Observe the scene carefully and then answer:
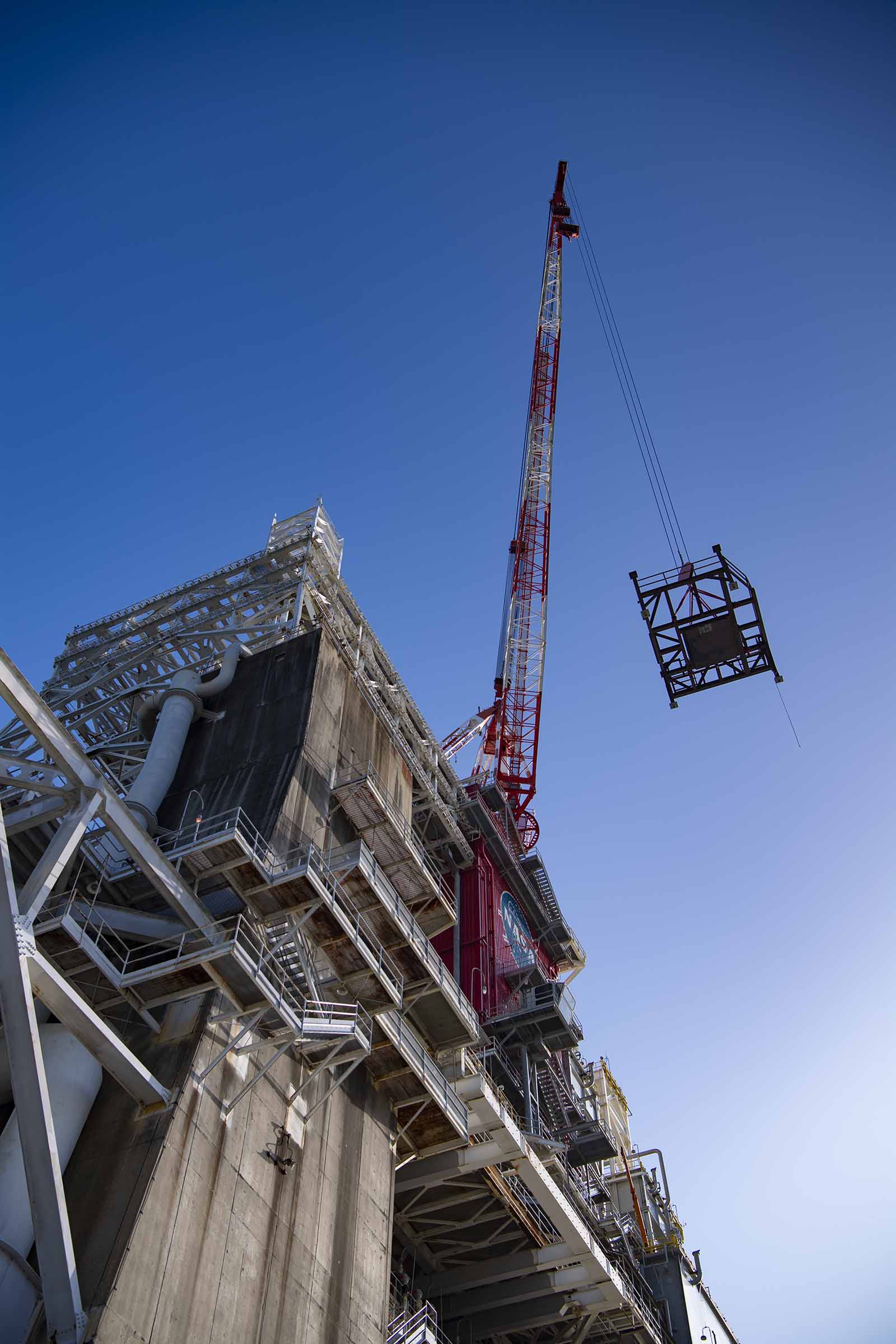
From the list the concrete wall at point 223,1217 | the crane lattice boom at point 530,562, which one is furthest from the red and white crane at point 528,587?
the concrete wall at point 223,1217

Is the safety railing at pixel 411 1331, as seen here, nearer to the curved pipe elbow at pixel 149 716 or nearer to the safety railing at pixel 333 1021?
the safety railing at pixel 333 1021

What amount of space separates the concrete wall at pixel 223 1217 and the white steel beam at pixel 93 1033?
68 centimetres

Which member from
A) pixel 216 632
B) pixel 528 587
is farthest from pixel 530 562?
pixel 216 632

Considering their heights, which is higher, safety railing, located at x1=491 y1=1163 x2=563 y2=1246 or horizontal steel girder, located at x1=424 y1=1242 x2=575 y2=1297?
safety railing, located at x1=491 y1=1163 x2=563 y2=1246

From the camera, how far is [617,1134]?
286 feet

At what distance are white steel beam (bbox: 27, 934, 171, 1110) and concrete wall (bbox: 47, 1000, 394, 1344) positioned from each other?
0.68 meters

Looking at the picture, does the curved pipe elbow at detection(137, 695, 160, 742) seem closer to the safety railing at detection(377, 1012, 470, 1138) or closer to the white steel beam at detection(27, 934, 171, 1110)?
the safety railing at detection(377, 1012, 470, 1138)

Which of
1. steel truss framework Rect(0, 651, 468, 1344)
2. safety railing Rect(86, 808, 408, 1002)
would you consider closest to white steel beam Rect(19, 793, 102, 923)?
steel truss framework Rect(0, 651, 468, 1344)

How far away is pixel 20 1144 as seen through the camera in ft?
83.9

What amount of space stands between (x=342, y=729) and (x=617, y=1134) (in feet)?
186

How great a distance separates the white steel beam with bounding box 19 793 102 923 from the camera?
974 inches

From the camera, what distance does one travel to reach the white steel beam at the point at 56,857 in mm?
24750

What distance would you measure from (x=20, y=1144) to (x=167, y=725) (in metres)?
19.5

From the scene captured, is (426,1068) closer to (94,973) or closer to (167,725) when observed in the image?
(94,973)
